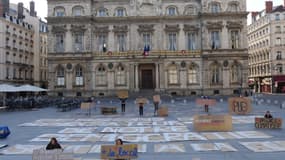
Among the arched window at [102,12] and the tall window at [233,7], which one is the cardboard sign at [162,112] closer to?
the arched window at [102,12]

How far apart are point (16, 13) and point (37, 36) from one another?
6.71 metres

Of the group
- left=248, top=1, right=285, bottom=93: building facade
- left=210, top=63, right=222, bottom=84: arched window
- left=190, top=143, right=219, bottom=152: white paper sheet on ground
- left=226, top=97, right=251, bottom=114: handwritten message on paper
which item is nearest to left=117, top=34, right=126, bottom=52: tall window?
left=210, top=63, right=222, bottom=84: arched window

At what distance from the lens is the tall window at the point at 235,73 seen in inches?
2197

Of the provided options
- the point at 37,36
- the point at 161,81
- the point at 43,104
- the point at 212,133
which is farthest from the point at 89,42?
the point at 212,133

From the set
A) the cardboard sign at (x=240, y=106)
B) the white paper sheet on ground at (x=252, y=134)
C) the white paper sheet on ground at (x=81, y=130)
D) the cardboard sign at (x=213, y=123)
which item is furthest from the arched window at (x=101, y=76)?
the white paper sheet on ground at (x=252, y=134)

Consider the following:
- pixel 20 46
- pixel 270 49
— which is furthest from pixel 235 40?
pixel 20 46

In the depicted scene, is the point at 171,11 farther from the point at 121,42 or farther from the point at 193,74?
Result: the point at 193,74

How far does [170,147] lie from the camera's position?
48.0ft

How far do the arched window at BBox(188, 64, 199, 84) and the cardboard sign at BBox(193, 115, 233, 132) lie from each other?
36.9 meters

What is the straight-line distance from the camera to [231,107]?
29.1m

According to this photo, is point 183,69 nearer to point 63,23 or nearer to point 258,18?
point 63,23

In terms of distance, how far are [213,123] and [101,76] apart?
39295 mm

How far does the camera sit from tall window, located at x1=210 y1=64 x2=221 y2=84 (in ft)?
184

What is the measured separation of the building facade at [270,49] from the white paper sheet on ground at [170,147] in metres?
63.3
